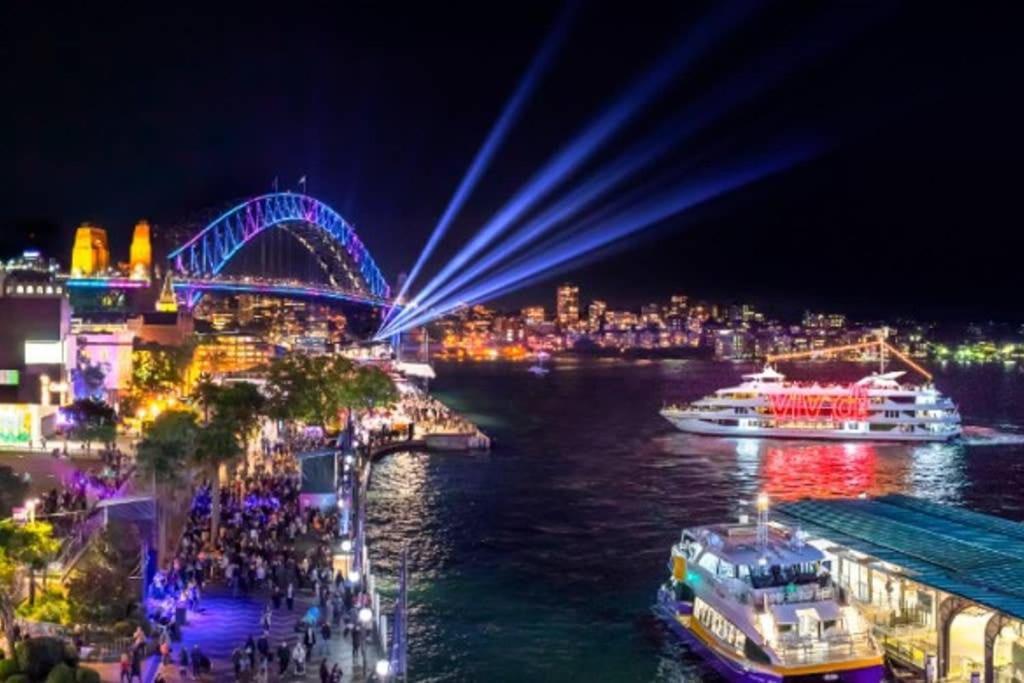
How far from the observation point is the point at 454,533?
33125 millimetres

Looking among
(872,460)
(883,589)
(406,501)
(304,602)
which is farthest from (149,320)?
(883,589)

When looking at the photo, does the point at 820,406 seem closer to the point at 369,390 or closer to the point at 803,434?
the point at 803,434

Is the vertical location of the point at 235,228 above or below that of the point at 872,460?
above

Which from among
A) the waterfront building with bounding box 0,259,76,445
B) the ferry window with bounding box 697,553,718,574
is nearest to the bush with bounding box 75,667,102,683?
the ferry window with bounding box 697,553,718,574

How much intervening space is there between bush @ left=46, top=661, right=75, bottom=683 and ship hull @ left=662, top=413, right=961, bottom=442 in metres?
52.6

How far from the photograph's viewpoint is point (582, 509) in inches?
1484

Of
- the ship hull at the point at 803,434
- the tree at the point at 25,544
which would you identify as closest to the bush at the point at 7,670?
the tree at the point at 25,544

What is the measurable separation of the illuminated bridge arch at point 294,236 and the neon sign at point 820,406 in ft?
153

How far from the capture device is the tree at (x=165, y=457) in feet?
71.2

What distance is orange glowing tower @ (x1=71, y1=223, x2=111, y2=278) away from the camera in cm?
8831

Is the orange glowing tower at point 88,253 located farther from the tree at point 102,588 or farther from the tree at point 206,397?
the tree at point 102,588

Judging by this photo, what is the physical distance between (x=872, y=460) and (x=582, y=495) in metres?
19.8

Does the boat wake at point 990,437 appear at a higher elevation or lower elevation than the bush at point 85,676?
lower

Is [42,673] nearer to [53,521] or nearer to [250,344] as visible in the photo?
[53,521]
